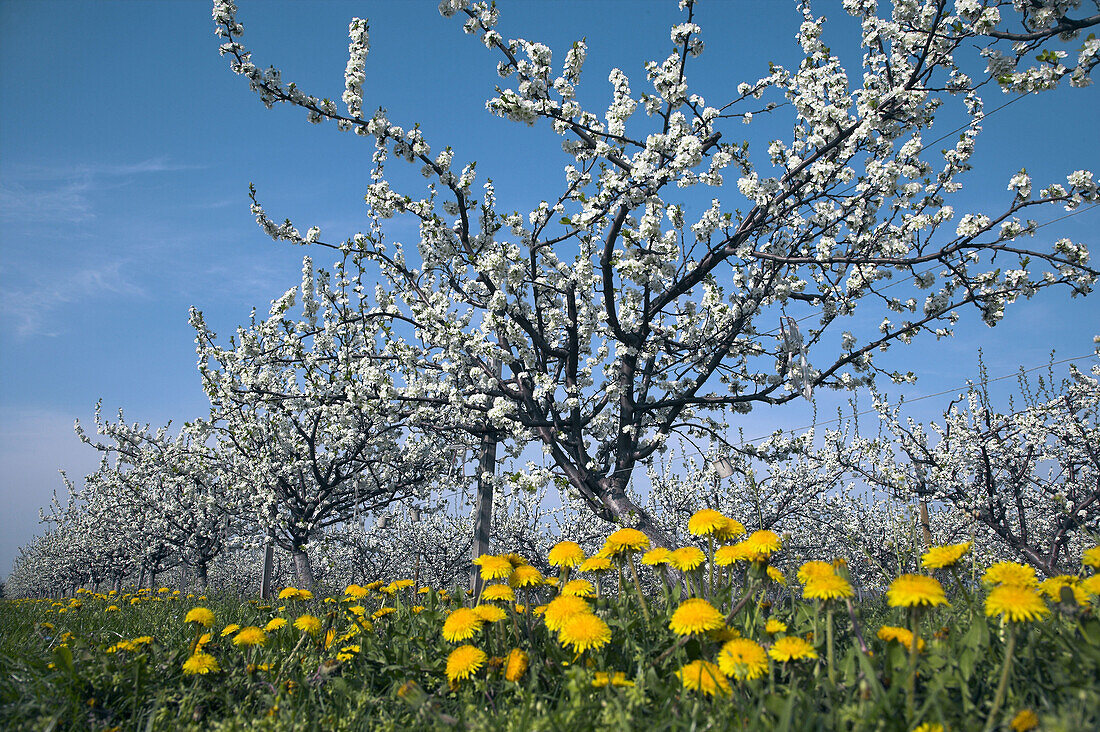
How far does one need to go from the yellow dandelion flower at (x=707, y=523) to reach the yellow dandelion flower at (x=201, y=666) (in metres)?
1.90

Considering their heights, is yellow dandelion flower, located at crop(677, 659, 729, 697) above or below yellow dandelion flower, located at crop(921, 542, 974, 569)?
below

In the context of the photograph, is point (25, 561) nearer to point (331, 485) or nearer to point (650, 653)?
point (331, 485)

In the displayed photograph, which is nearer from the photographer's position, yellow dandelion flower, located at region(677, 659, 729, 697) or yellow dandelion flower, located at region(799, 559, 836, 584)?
yellow dandelion flower, located at region(677, 659, 729, 697)

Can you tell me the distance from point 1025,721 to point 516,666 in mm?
1267

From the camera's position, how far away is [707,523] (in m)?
2.11

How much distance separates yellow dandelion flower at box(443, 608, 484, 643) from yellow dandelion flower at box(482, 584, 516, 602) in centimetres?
8

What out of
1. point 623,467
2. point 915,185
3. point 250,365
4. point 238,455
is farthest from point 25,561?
point 915,185

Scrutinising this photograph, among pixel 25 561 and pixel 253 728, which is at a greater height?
pixel 25 561

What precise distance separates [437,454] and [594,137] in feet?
19.8

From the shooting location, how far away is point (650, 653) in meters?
1.93

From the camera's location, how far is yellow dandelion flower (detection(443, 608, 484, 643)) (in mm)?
1949

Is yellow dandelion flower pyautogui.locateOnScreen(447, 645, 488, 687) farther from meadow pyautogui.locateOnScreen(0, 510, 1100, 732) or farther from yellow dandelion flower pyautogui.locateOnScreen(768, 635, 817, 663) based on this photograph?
yellow dandelion flower pyautogui.locateOnScreen(768, 635, 817, 663)

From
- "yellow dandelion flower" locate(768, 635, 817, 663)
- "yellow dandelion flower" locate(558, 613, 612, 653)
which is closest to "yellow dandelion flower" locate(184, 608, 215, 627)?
"yellow dandelion flower" locate(558, 613, 612, 653)

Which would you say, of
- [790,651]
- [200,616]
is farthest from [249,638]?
[790,651]
